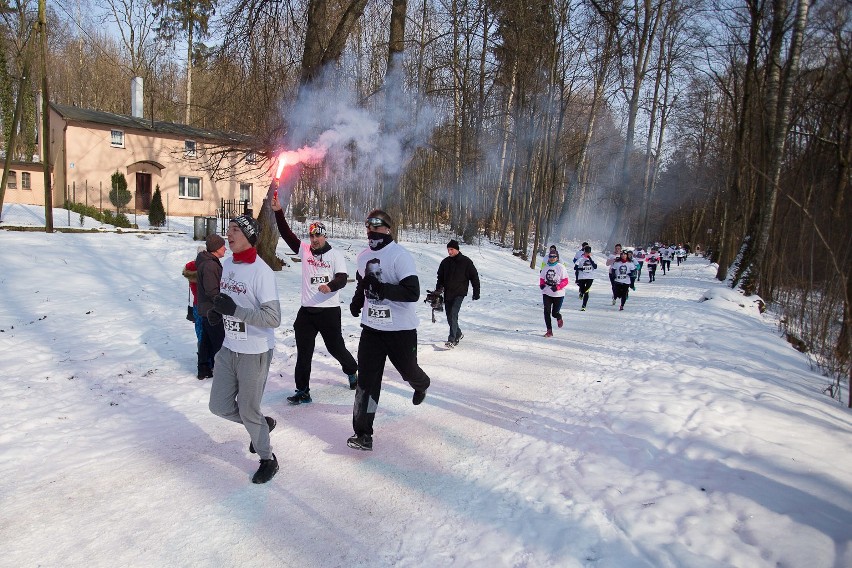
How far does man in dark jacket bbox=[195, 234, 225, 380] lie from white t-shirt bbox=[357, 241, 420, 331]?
4.78ft

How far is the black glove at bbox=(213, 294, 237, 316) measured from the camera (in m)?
3.83

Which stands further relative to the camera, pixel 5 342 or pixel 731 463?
pixel 5 342

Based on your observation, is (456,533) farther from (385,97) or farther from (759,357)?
(385,97)

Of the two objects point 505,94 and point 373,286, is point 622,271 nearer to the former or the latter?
point 373,286

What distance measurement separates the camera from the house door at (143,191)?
33.1 metres

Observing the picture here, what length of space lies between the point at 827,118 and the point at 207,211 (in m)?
33.5

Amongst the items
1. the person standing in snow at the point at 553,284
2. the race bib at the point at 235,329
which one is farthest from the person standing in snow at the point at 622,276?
the race bib at the point at 235,329

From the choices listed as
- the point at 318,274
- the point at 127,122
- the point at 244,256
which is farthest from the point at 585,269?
the point at 127,122

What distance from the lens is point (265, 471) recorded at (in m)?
4.13

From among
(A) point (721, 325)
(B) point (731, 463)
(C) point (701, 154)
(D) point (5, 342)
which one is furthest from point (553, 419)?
(C) point (701, 154)

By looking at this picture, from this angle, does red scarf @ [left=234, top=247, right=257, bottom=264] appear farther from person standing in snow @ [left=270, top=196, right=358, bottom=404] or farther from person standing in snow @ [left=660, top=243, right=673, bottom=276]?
person standing in snow @ [left=660, top=243, right=673, bottom=276]

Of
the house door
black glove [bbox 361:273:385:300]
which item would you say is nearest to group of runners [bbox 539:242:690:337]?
black glove [bbox 361:273:385:300]

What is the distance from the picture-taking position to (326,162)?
42.0 feet

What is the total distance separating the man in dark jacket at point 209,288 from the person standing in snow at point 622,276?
39.8 feet
